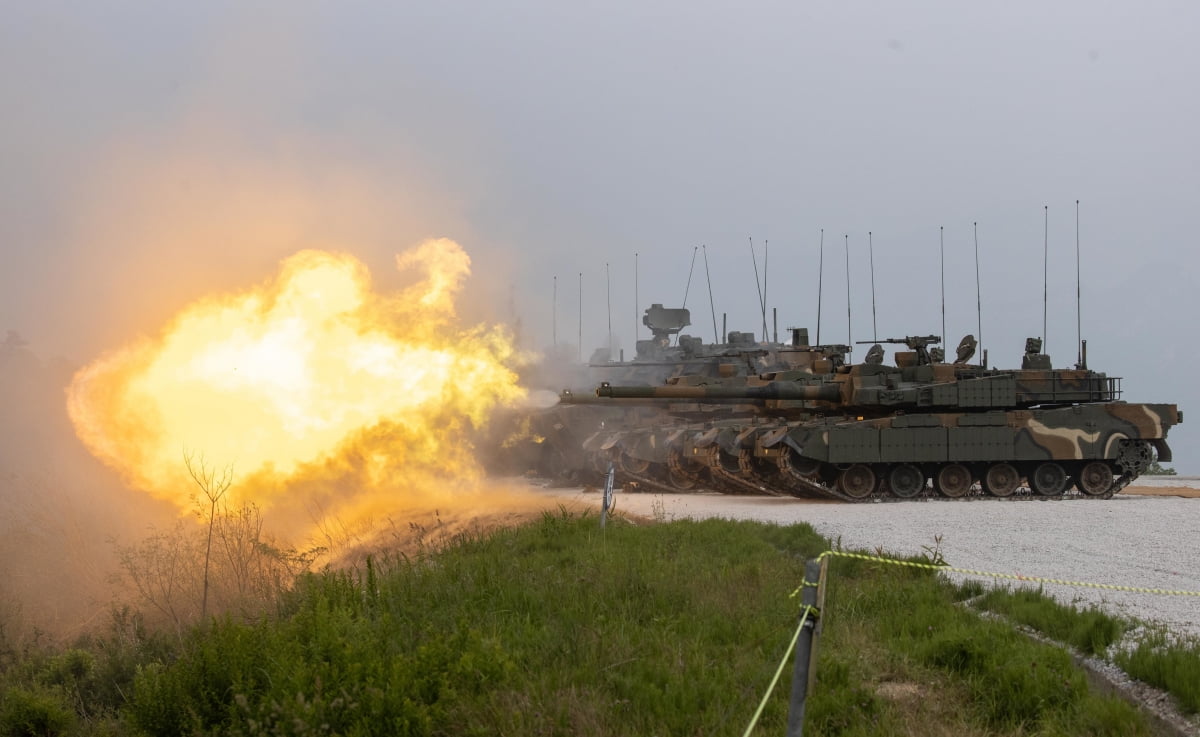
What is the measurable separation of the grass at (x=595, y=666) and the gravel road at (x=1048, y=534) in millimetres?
2064

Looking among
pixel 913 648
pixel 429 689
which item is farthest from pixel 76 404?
pixel 913 648

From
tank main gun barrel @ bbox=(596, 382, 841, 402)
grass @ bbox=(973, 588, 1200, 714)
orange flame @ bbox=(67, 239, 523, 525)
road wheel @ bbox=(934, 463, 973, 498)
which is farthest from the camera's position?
tank main gun barrel @ bbox=(596, 382, 841, 402)

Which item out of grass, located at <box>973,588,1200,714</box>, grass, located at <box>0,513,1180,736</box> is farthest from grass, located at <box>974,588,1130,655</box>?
grass, located at <box>0,513,1180,736</box>

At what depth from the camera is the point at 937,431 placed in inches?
1005

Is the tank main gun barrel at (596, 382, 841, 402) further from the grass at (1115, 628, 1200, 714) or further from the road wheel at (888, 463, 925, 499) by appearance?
the grass at (1115, 628, 1200, 714)

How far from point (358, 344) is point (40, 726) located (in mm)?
9333

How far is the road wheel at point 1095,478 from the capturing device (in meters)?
26.7

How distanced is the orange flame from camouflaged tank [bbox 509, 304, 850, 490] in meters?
13.4

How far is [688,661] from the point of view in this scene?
770 centimetres

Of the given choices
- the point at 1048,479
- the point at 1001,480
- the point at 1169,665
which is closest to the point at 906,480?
the point at 1001,480

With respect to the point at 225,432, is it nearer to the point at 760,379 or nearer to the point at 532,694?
the point at 532,694

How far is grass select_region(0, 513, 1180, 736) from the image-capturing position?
6715 mm

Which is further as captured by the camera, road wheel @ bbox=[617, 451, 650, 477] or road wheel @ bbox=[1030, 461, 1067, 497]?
road wheel @ bbox=[617, 451, 650, 477]

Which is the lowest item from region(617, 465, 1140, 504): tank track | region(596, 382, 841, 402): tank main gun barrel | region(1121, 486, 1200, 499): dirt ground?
region(1121, 486, 1200, 499): dirt ground
